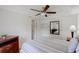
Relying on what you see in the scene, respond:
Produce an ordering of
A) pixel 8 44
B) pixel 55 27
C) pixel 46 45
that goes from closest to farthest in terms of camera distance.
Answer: pixel 8 44 → pixel 55 27 → pixel 46 45

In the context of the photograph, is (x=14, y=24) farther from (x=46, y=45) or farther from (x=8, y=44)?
(x=46, y=45)

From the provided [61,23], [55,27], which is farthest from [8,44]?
[61,23]

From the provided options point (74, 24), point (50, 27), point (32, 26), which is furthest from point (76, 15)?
point (32, 26)

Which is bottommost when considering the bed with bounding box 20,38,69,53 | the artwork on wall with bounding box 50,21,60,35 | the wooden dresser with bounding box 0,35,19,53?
the bed with bounding box 20,38,69,53

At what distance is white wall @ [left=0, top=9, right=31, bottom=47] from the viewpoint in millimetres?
1482

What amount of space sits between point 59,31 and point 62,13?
39 cm

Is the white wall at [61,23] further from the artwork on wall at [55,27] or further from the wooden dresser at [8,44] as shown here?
the wooden dresser at [8,44]

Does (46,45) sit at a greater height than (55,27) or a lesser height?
lesser

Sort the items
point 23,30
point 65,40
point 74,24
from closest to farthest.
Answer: point 23,30, point 74,24, point 65,40

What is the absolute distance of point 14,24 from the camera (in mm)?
1594

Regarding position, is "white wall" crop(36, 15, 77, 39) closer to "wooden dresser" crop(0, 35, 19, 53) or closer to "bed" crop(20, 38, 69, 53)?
"bed" crop(20, 38, 69, 53)

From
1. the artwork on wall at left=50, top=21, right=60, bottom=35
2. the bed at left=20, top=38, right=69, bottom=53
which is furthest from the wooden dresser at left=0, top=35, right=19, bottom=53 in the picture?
the artwork on wall at left=50, top=21, right=60, bottom=35
